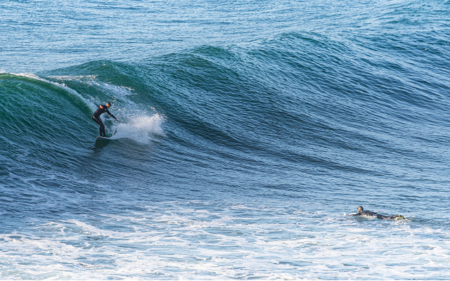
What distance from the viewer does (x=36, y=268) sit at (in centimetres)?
763

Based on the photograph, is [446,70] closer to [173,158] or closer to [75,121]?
[173,158]

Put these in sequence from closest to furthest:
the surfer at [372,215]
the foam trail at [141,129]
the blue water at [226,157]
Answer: the blue water at [226,157] → the surfer at [372,215] → the foam trail at [141,129]

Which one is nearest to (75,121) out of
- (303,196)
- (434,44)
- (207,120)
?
(207,120)

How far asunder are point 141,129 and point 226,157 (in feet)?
11.4

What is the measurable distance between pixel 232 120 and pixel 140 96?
4.08m

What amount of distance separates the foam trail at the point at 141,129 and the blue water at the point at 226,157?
7 centimetres

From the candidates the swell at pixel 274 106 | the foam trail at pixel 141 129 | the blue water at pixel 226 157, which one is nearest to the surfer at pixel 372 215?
the blue water at pixel 226 157

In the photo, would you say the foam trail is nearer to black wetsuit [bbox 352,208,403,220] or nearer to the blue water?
the blue water

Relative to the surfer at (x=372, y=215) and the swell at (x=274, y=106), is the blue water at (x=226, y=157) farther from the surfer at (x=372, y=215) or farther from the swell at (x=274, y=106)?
the surfer at (x=372, y=215)

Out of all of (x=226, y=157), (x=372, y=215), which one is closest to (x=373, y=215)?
(x=372, y=215)

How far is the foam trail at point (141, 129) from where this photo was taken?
15.9m

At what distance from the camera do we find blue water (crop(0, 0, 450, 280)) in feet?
28.1

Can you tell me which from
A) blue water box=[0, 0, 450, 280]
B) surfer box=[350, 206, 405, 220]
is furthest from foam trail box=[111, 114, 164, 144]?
surfer box=[350, 206, 405, 220]

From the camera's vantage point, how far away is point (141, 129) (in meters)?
16.6
